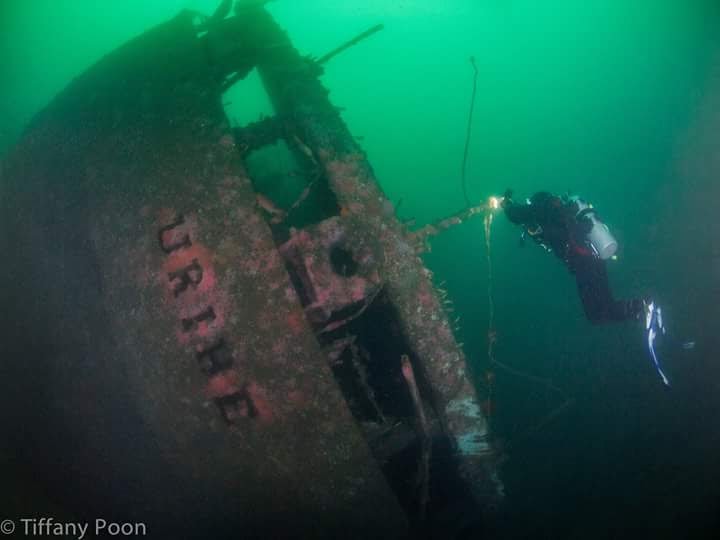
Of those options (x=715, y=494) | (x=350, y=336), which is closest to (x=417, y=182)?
(x=715, y=494)

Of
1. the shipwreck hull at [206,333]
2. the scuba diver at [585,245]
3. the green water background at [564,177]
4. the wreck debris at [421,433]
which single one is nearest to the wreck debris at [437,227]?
the shipwreck hull at [206,333]

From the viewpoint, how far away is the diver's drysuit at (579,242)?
4.48 m

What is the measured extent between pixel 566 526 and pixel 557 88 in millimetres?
48610

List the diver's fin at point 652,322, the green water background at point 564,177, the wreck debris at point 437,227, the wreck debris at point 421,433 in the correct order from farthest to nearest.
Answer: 1. the green water background at point 564,177
2. the diver's fin at point 652,322
3. the wreck debris at point 437,227
4. the wreck debris at point 421,433

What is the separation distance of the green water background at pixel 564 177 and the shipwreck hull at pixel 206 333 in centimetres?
98

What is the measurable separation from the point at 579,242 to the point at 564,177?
2531 centimetres

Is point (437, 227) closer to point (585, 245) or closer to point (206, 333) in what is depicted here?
point (206, 333)

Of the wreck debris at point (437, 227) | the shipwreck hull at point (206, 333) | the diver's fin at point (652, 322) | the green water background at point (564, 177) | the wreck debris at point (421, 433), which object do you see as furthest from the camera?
the green water background at point (564, 177)

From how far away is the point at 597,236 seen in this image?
451cm

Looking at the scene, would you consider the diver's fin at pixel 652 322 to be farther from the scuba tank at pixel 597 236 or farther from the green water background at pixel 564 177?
the green water background at pixel 564 177

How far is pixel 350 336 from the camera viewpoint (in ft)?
9.44

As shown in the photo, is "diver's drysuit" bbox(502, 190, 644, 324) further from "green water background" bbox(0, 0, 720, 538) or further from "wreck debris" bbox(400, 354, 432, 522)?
"wreck debris" bbox(400, 354, 432, 522)

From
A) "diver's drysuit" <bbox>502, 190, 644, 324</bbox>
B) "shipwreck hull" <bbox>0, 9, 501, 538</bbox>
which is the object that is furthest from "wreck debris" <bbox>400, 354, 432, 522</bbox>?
"diver's drysuit" <bbox>502, 190, 644, 324</bbox>

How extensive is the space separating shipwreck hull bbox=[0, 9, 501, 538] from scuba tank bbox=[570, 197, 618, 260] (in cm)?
277
